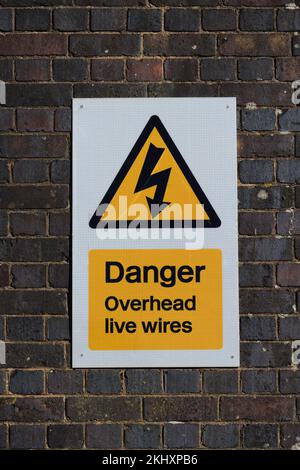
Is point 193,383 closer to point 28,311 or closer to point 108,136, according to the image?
point 28,311

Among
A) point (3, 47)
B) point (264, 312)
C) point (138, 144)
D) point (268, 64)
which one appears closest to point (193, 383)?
point (264, 312)

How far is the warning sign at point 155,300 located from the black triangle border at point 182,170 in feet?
0.37

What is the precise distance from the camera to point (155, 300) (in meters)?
3.19

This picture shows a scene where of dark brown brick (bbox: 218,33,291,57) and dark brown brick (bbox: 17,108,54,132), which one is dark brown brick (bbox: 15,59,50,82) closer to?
dark brown brick (bbox: 17,108,54,132)

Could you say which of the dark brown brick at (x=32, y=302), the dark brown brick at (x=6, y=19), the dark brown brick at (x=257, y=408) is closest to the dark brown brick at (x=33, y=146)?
the dark brown brick at (x=6, y=19)

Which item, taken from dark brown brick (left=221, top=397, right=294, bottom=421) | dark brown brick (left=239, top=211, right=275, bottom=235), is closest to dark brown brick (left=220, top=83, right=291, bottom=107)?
dark brown brick (left=239, top=211, right=275, bottom=235)

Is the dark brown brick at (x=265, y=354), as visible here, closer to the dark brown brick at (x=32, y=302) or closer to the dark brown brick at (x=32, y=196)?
the dark brown brick at (x=32, y=302)

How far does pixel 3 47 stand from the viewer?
10.7 ft

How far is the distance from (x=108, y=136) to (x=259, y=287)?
891mm

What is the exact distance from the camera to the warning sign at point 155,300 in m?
3.19

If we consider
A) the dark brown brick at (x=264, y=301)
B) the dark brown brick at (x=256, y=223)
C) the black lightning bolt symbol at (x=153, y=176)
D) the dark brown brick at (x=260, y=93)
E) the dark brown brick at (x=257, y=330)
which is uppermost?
the dark brown brick at (x=260, y=93)

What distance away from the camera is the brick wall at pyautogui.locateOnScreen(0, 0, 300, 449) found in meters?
3.21

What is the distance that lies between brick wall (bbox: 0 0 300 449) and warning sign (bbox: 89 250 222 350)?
4.7 inches

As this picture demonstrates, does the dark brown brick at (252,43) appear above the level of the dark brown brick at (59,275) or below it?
above
